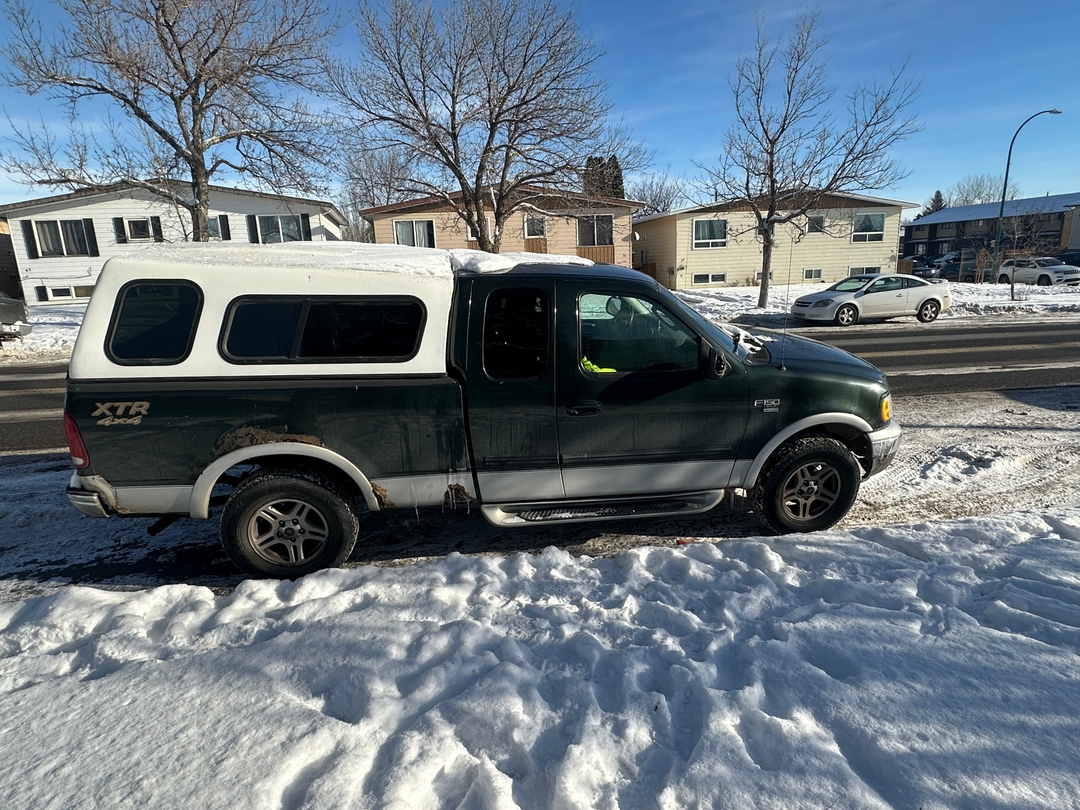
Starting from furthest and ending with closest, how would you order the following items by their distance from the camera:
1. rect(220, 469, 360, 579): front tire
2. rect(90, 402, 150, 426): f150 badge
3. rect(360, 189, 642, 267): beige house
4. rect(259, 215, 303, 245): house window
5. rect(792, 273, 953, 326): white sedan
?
1. rect(259, 215, 303, 245): house window
2. rect(360, 189, 642, 267): beige house
3. rect(792, 273, 953, 326): white sedan
4. rect(220, 469, 360, 579): front tire
5. rect(90, 402, 150, 426): f150 badge

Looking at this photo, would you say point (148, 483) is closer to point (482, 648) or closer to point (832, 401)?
point (482, 648)

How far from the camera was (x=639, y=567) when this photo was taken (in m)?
3.51

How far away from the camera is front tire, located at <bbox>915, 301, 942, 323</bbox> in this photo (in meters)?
17.1

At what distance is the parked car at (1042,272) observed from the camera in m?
29.7

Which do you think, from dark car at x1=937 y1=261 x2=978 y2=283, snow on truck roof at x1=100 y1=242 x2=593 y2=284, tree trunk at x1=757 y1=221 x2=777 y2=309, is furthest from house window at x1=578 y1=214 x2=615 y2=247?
snow on truck roof at x1=100 y1=242 x2=593 y2=284

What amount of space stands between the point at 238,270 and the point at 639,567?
2955 millimetres

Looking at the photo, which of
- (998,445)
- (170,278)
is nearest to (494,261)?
(170,278)

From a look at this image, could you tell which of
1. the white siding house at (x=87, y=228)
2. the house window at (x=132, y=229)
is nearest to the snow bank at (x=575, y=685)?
the white siding house at (x=87, y=228)

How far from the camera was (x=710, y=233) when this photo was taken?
30859 mm

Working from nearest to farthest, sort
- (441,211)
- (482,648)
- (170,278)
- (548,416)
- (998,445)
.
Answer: (482,648) < (170,278) < (548,416) < (998,445) < (441,211)

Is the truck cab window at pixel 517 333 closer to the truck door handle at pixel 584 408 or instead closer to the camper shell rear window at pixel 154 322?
the truck door handle at pixel 584 408

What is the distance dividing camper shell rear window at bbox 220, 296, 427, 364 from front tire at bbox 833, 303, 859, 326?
16205 millimetres

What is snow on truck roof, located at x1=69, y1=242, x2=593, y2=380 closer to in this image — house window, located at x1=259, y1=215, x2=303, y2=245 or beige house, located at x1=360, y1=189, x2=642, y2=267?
beige house, located at x1=360, y1=189, x2=642, y2=267

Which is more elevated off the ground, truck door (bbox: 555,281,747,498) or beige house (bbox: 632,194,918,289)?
beige house (bbox: 632,194,918,289)
